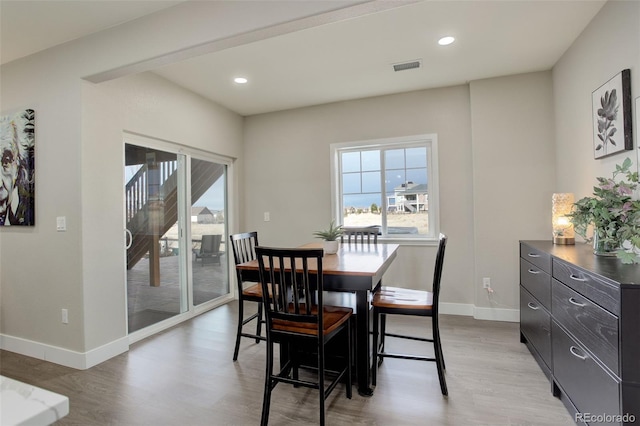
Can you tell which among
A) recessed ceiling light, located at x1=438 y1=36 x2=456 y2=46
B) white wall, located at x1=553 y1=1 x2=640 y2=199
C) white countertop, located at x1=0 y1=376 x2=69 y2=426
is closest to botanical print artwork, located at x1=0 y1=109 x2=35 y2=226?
white countertop, located at x1=0 y1=376 x2=69 y2=426

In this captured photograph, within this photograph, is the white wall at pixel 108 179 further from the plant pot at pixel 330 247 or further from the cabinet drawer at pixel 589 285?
the cabinet drawer at pixel 589 285

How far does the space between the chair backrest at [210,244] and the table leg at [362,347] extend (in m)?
2.62

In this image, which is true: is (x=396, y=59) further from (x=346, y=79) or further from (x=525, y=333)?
(x=525, y=333)

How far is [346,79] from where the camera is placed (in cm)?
349

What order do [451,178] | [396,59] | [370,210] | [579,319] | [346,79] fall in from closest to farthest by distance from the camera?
[579,319], [396,59], [346,79], [451,178], [370,210]

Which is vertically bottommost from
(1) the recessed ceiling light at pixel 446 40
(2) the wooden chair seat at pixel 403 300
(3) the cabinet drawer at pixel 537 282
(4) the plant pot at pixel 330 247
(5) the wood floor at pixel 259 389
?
(5) the wood floor at pixel 259 389

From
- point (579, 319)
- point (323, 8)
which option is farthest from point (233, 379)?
point (323, 8)

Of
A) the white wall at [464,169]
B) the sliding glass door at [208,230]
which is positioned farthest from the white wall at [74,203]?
the white wall at [464,169]

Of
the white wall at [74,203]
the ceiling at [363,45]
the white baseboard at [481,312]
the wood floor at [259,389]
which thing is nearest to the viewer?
the wood floor at [259,389]

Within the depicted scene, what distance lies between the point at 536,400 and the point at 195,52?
322 centimetres

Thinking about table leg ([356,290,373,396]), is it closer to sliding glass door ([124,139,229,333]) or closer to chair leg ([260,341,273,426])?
chair leg ([260,341,273,426])

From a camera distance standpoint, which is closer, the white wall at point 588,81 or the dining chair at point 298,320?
the dining chair at point 298,320

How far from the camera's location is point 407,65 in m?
3.18

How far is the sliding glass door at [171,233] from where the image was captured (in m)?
3.20
